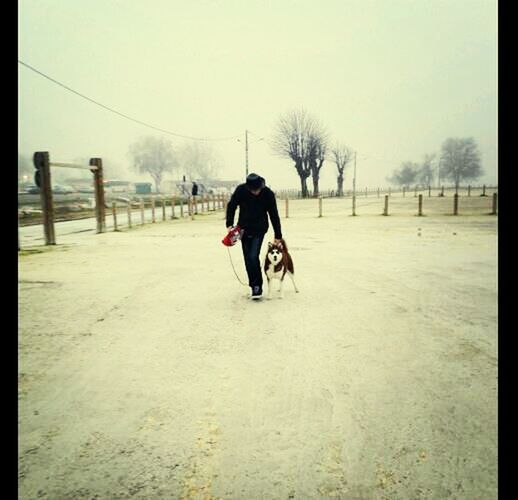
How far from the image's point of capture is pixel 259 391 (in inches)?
116

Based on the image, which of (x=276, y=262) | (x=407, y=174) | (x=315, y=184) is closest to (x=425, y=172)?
(x=407, y=174)

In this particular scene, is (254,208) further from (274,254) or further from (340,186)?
(340,186)

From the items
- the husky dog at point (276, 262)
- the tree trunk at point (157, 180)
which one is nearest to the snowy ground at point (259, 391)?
the husky dog at point (276, 262)

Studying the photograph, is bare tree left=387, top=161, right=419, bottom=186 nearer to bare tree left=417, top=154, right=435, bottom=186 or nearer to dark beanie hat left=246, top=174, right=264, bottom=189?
bare tree left=417, top=154, right=435, bottom=186

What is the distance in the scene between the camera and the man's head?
5574 millimetres

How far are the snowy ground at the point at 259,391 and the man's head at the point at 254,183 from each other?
5.04 feet

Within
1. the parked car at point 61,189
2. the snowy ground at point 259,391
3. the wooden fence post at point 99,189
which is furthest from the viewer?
the parked car at point 61,189

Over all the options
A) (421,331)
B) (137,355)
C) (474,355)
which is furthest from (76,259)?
(474,355)

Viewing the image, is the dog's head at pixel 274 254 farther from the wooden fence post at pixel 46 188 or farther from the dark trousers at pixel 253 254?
the wooden fence post at pixel 46 188

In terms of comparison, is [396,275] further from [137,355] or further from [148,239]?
[148,239]

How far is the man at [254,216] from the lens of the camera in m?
5.66

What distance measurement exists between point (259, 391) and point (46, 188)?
11.4m
